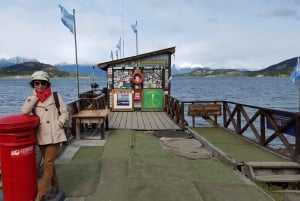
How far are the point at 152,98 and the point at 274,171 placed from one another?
8.01m

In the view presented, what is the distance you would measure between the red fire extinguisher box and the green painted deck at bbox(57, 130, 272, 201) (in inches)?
33.1

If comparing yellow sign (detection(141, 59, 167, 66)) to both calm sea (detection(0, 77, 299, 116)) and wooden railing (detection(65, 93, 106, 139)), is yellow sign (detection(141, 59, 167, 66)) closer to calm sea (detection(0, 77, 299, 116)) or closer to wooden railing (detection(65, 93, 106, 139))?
wooden railing (detection(65, 93, 106, 139))

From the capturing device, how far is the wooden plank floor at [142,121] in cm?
916

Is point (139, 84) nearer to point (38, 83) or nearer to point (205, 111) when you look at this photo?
point (205, 111)

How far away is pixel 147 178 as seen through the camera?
4738mm

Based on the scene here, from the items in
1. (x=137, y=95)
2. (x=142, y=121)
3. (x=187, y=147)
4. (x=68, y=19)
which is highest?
(x=68, y=19)

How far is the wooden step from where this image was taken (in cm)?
519

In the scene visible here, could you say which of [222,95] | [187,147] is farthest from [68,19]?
[222,95]

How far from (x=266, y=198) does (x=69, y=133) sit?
5.01 m

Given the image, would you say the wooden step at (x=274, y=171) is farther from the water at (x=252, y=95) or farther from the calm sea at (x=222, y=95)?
the water at (x=252, y=95)

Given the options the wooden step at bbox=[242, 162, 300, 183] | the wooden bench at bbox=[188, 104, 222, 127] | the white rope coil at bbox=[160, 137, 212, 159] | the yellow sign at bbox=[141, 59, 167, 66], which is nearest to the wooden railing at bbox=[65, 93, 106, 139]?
the white rope coil at bbox=[160, 137, 212, 159]

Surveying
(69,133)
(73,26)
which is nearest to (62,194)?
(69,133)

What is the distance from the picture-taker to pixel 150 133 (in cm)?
854

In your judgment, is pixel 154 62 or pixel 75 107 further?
pixel 154 62
